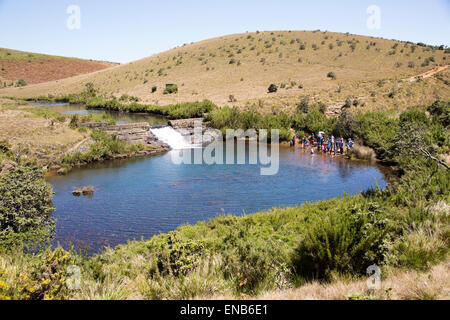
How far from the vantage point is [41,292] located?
5676mm

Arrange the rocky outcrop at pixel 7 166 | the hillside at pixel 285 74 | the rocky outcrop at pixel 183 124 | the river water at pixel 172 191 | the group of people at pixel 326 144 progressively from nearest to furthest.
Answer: the river water at pixel 172 191 < the rocky outcrop at pixel 7 166 < the group of people at pixel 326 144 < the rocky outcrop at pixel 183 124 < the hillside at pixel 285 74

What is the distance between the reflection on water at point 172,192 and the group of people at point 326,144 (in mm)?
2241

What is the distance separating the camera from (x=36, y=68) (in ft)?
346

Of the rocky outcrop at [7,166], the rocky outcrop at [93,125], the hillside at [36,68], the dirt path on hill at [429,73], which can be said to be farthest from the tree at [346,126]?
the hillside at [36,68]

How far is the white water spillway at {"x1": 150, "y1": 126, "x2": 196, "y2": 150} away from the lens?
30402mm

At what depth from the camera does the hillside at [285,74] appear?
42250mm

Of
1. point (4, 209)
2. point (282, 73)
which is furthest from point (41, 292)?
point (282, 73)

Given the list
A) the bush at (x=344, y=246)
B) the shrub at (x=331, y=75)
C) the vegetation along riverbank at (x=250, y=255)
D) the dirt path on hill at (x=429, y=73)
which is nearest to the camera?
the vegetation along riverbank at (x=250, y=255)

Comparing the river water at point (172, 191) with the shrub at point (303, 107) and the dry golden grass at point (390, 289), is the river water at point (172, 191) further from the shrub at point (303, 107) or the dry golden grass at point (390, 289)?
the shrub at point (303, 107)

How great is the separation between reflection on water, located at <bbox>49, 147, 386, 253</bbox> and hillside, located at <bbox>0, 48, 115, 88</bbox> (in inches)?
3520

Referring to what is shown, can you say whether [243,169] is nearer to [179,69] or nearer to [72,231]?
[72,231]

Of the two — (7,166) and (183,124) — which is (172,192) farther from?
(183,124)

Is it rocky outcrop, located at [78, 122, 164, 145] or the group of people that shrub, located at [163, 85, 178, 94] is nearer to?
rocky outcrop, located at [78, 122, 164, 145]
